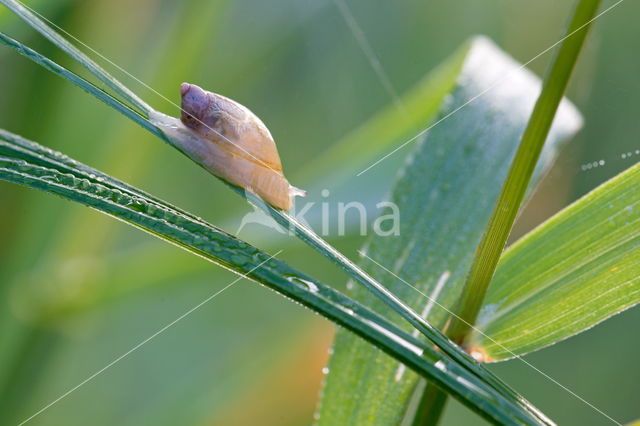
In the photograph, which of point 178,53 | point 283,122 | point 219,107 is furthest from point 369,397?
point 283,122

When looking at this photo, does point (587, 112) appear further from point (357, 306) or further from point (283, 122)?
point (357, 306)

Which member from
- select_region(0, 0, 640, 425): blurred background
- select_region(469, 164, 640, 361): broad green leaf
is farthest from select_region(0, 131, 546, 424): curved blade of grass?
select_region(0, 0, 640, 425): blurred background

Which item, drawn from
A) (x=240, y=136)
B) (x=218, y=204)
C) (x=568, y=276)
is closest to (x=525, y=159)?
(x=568, y=276)

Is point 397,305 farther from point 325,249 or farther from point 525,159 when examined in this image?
point 525,159

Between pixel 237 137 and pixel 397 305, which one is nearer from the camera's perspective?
pixel 397 305

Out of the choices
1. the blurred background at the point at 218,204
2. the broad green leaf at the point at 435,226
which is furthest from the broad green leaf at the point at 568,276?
the blurred background at the point at 218,204

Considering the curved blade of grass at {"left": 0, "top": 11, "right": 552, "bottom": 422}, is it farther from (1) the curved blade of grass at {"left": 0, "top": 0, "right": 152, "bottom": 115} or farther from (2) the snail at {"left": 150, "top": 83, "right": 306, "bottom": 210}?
(2) the snail at {"left": 150, "top": 83, "right": 306, "bottom": 210}
